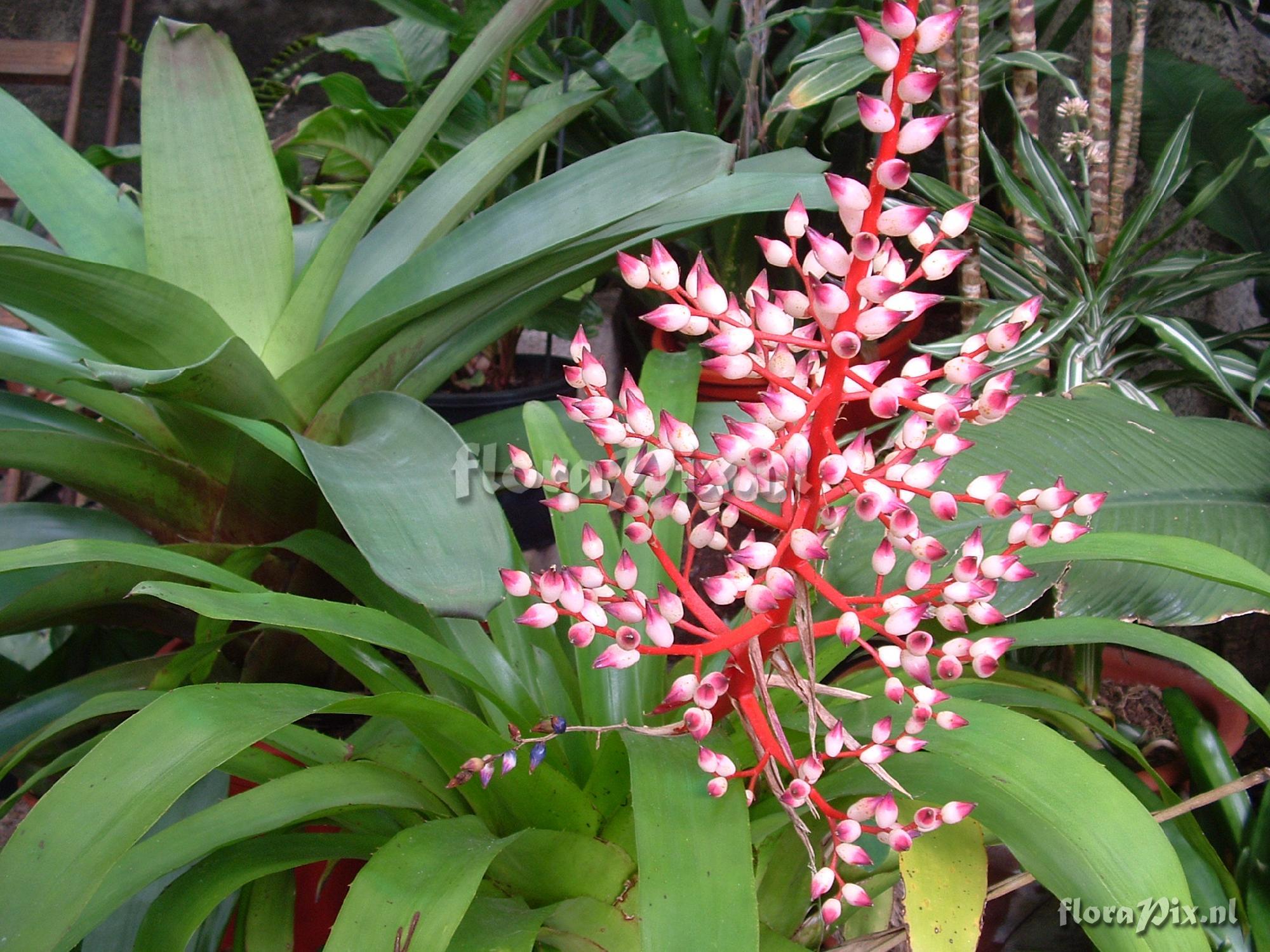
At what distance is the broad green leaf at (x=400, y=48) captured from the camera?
1.26m

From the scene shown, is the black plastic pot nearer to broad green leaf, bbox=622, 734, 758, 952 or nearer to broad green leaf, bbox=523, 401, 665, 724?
broad green leaf, bbox=523, 401, 665, 724

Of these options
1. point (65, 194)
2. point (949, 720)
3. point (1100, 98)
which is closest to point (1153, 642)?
point (949, 720)

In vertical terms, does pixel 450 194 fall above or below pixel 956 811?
above

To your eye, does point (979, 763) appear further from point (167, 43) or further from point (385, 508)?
point (167, 43)

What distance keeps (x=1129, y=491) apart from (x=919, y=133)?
46 centimetres

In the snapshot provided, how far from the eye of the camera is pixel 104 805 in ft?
1.18

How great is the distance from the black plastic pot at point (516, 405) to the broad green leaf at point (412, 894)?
59 cm

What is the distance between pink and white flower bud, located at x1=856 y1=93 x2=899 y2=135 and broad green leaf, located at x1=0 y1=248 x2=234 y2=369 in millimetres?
Result: 508

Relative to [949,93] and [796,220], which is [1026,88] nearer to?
[949,93]

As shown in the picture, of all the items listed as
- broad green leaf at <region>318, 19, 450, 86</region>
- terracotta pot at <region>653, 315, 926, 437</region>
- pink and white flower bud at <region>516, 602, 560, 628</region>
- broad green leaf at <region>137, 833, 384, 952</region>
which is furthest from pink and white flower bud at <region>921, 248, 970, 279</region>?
broad green leaf at <region>318, 19, 450, 86</region>

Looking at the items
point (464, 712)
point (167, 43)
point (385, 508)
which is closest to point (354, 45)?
point (167, 43)

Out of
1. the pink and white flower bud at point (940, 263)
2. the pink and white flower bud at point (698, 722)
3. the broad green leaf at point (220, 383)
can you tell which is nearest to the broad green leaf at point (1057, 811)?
the pink and white flower bud at point (698, 722)

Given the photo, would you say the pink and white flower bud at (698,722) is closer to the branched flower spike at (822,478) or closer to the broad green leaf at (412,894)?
the branched flower spike at (822,478)

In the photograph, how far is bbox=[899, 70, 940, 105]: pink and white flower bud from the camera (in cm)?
29
